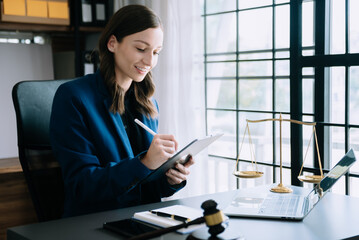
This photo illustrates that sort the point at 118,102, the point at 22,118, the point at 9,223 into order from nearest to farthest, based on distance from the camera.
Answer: the point at 22,118 < the point at 118,102 < the point at 9,223

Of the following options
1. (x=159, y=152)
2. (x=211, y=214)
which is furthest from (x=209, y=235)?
(x=159, y=152)

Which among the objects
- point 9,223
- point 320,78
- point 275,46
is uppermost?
point 275,46

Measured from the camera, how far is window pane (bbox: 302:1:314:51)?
2.51 metres

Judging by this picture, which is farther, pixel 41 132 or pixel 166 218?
pixel 41 132

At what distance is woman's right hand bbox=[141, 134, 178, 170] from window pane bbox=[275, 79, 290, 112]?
138 centimetres

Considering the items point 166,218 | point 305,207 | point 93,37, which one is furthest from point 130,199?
point 93,37

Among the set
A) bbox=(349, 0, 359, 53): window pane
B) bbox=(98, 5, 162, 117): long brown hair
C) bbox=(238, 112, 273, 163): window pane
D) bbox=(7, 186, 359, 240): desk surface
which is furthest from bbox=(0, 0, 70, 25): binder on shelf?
bbox=(7, 186, 359, 240): desk surface

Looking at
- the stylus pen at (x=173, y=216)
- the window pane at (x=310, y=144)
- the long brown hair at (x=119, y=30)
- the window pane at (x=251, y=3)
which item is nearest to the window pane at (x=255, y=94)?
the window pane at (x=310, y=144)

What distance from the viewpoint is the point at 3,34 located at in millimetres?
3361

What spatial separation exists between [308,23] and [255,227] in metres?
1.54

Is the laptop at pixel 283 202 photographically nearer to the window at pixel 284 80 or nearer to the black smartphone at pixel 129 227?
the black smartphone at pixel 129 227

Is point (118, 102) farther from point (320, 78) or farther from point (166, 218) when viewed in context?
point (320, 78)

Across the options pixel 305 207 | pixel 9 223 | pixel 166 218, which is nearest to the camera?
pixel 166 218

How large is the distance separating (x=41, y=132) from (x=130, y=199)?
0.41 metres
